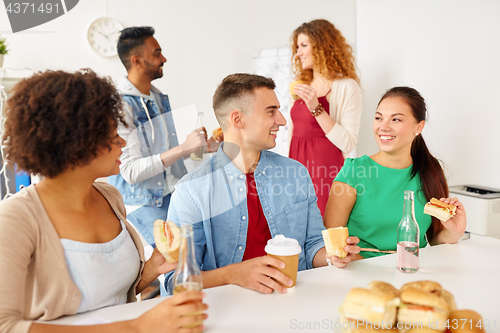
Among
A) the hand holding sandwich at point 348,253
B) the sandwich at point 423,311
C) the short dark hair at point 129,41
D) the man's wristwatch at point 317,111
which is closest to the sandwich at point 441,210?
the hand holding sandwich at point 348,253

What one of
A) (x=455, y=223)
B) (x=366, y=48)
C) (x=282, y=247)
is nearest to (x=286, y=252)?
(x=282, y=247)

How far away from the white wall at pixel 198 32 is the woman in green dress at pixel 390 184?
6.13ft

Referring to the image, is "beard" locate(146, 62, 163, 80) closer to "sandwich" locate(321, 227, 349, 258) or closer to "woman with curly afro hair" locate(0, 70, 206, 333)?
"woman with curly afro hair" locate(0, 70, 206, 333)

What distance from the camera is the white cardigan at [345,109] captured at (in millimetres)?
2225

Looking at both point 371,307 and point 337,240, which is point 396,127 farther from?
point 371,307

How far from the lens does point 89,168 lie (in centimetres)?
91

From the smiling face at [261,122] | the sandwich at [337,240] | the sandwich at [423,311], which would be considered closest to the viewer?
the sandwich at [423,311]

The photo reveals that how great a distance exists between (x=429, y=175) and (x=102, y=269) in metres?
1.22

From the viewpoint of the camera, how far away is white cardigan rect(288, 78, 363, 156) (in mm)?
2225

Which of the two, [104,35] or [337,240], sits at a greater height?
[104,35]

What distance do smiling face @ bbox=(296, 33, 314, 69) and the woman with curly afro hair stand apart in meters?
1.61

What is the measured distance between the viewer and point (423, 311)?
0.61 metres

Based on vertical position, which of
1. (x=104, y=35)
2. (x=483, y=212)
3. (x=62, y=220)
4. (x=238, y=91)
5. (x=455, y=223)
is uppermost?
(x=104, y=35)

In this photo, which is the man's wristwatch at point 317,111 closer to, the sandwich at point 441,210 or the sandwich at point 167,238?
the sandwich at point 441,210
